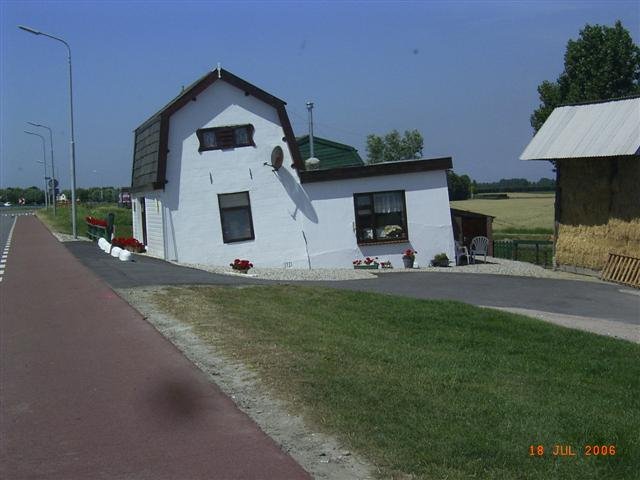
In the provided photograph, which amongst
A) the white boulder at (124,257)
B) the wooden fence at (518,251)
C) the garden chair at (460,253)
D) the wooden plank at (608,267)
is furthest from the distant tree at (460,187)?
the white boulder at (124,257)

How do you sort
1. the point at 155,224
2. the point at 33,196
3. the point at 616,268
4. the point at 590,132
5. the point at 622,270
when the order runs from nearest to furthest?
the point at 622,270 < the point at 616,268 < the point at 590,132 < the point at 155,224 < the point at 33,196

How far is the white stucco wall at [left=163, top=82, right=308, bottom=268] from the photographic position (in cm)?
2544

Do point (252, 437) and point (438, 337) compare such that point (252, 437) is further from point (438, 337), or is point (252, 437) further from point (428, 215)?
point (428, 215)

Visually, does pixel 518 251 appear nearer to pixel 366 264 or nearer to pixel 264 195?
pixel 366 264

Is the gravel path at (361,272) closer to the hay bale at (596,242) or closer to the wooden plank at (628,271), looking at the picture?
the hay bale at (596,242)

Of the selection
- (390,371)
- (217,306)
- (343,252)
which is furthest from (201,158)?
(390,371)

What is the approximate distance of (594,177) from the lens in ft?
74.4

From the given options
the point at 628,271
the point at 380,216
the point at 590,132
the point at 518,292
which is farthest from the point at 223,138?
the point at 628,271

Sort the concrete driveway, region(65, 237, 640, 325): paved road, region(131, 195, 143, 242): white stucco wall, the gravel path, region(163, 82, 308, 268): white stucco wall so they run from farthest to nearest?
1. region(131, 195, 143, 242): white stucco wall
2. region(163, 82, 308, 268): white stucco wall
3. the gravel path
4. region(65, 237, 640, 325): paved road
5. the concrete driveway

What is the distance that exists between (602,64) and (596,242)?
24.5 m

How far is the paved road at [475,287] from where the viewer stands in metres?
15.1

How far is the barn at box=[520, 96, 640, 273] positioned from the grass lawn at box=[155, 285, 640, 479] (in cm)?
1079

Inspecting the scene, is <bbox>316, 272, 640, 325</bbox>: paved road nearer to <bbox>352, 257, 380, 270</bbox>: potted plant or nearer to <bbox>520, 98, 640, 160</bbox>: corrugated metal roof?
<bbox>352, 257, 380, 270</bbox>: potted plant

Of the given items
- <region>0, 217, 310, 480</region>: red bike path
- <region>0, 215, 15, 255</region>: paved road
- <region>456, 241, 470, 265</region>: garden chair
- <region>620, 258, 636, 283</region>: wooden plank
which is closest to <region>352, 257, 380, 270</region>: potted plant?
<region>456, 241, 470, 265</region>: garden chair
